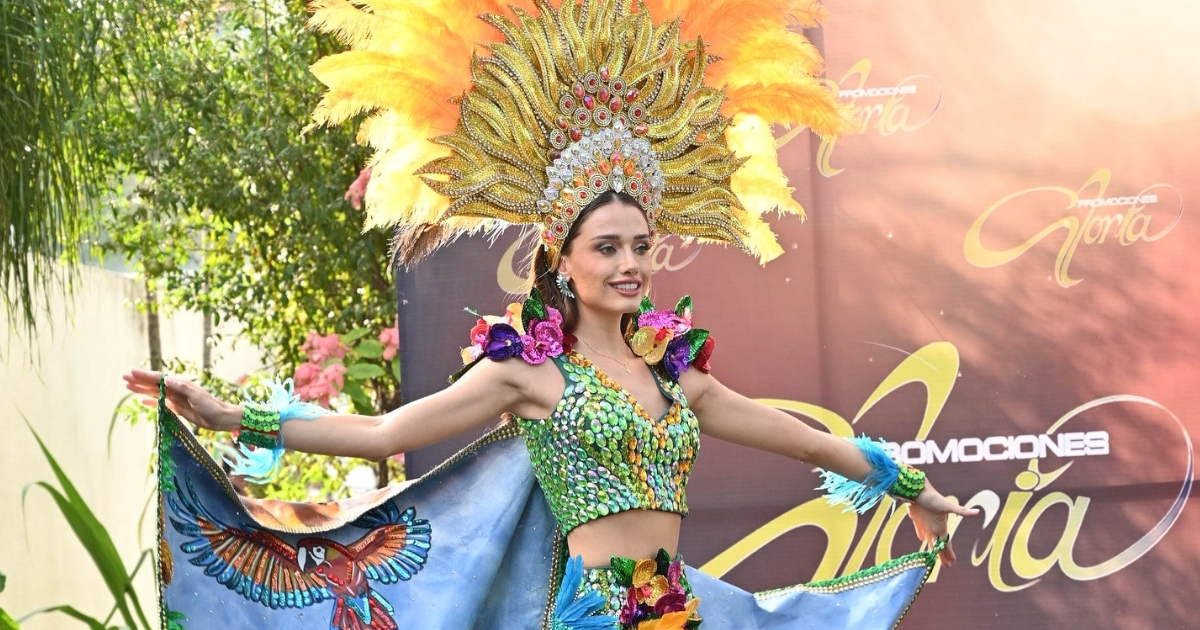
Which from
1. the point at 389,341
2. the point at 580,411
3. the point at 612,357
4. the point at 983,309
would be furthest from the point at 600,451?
the point at 389,341

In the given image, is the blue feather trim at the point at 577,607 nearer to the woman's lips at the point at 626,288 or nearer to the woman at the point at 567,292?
the woman at the point at 567,292

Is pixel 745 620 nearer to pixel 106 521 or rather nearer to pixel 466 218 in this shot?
pixel 466 218

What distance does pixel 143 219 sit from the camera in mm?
6141

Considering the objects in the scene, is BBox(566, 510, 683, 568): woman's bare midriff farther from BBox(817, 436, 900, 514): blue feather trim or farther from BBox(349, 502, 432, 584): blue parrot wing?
BBox(817, 436, 900, 514): blue feather trim

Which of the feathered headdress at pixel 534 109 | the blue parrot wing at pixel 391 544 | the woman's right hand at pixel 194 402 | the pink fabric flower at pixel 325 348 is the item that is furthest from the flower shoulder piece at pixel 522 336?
the pink fabric flower at pixel 325 348

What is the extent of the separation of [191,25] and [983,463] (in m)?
3.51

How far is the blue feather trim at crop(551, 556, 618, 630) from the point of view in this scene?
268 centimetres

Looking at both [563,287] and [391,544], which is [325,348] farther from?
[563,287]

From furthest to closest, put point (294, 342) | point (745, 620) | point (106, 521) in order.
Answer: point (106, 521)
point (294, 342)
point (745, 620)

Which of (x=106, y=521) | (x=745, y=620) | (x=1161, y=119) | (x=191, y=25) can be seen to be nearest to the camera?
(x=745, y=620)

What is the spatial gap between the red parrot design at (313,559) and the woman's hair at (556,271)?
556mm

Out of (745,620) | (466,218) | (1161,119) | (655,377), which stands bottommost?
(745,620)

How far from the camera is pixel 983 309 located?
14.1 ft

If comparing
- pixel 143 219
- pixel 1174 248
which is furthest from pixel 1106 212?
pixel 143 219
